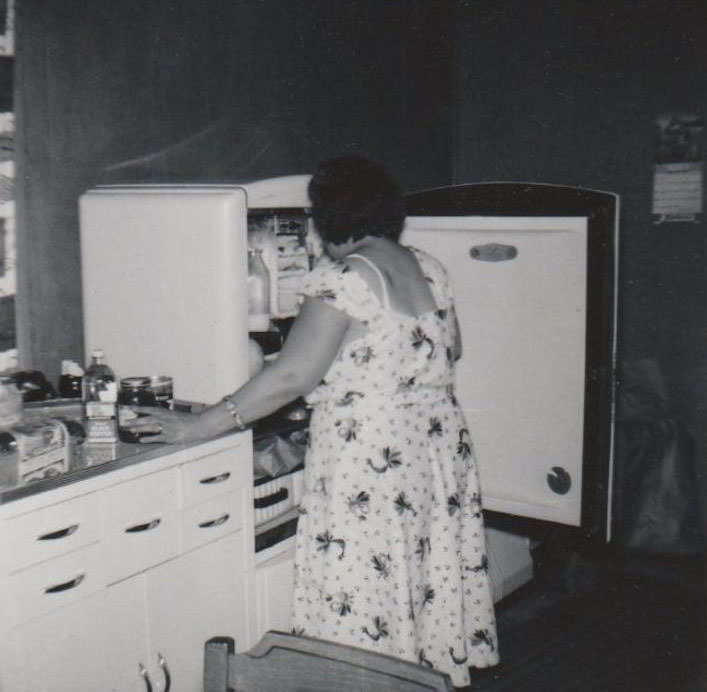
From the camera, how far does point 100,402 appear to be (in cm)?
198

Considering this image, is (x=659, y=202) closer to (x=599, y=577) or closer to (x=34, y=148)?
(x=599, y=577)

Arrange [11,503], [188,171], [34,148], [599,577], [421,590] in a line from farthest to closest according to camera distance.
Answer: [599,577], [188,171], [34,148], [421,590], [11,503]

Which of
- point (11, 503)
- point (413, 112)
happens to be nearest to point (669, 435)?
point (413, 112)

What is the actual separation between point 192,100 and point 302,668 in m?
2.10

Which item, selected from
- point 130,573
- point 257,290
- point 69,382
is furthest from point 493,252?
point 130,573

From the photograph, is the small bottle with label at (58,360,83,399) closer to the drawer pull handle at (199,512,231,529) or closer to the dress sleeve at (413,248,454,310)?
the drawer pull handle at (199,512,231,529)

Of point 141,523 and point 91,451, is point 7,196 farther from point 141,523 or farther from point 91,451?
point 141,523

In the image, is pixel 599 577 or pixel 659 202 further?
pixel 659 202

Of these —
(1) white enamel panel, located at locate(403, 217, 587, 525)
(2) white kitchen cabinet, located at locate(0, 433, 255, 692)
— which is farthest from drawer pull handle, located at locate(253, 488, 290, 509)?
(1) white enamel panel, located at locate(403, 217, 587, 525)

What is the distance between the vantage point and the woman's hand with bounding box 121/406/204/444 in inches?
79.3

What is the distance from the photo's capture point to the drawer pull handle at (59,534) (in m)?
1.74

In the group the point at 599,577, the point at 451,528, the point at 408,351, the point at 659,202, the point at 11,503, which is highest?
the point at 659,202

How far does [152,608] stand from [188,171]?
1374 millimetres

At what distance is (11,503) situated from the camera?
1.66 meters
